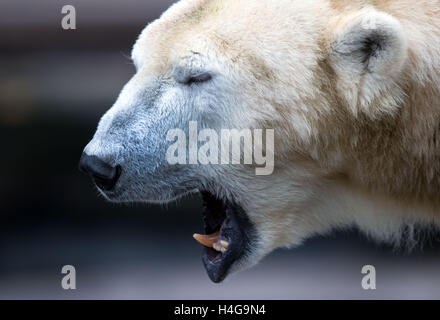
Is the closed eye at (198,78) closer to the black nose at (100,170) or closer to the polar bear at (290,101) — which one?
the polar bear at (290,101)

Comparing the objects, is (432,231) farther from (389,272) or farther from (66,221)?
(66,221)

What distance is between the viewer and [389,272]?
11.4 ft

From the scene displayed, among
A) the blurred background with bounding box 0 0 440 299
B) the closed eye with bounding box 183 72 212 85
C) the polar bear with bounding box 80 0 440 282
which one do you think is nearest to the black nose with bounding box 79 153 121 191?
the polar bear with bounding box 80 0 440 282

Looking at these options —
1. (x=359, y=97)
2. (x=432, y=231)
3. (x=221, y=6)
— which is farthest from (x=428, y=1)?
(x=432, y=231)

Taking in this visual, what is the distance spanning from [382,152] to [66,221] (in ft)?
7.95

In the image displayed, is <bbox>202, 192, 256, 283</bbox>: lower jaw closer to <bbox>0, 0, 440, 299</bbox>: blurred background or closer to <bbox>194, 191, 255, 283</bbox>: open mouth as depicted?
<bbox>194, 191, 255, 283</bbox>: open mouth

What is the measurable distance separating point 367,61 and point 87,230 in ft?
8.20

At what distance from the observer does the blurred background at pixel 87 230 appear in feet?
10.6

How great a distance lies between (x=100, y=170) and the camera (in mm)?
1326

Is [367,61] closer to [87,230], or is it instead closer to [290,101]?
[290,101]

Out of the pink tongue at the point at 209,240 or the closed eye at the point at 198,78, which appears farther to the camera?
the pink tongue at the point at 209,240

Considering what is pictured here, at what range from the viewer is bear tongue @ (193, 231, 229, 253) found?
1500mm

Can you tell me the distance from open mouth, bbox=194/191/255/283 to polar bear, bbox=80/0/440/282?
51mm

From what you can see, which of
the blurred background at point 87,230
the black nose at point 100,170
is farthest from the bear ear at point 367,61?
the blurred background at point 87,230
